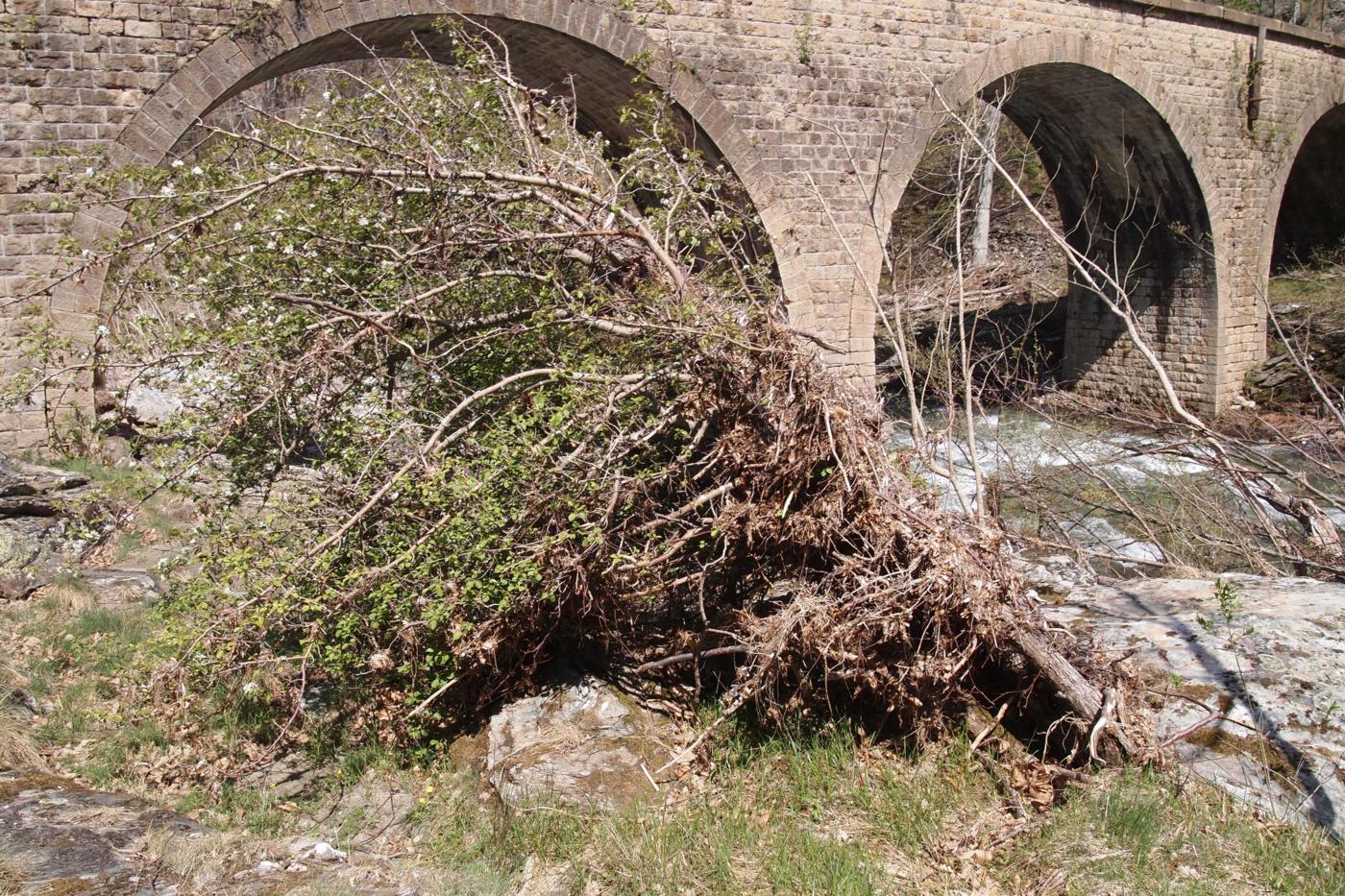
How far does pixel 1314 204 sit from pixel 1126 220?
9.30m

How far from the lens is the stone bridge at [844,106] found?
6949mm

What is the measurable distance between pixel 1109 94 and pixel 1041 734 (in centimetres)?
1058

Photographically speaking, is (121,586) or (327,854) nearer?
(327,854)

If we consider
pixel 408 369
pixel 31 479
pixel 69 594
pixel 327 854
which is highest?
pixel 408 369

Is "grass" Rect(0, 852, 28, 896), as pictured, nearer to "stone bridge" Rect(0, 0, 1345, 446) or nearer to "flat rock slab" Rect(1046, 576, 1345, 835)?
"stone bridge" Rect(0, 0, 1345, 446)

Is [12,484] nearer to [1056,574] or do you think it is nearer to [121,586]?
[121,586]

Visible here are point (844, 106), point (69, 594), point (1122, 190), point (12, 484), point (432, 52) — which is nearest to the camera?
point (69, 594)

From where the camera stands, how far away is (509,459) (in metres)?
3.83

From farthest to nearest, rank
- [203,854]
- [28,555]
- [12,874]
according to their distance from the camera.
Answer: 1. [28,555]
2. [203,854]
3. [12,874]

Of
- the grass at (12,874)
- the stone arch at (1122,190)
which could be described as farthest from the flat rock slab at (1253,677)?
the stone arch at (1122,190)

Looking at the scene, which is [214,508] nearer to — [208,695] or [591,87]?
[208,695]

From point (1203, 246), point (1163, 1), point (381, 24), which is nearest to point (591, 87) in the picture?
point (381, 24)

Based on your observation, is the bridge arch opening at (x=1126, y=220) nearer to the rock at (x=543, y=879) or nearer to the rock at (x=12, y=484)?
the rock at (x=12, y=484)

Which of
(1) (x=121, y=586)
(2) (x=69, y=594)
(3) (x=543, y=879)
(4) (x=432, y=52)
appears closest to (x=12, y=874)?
(3) (x=543, y=879)
